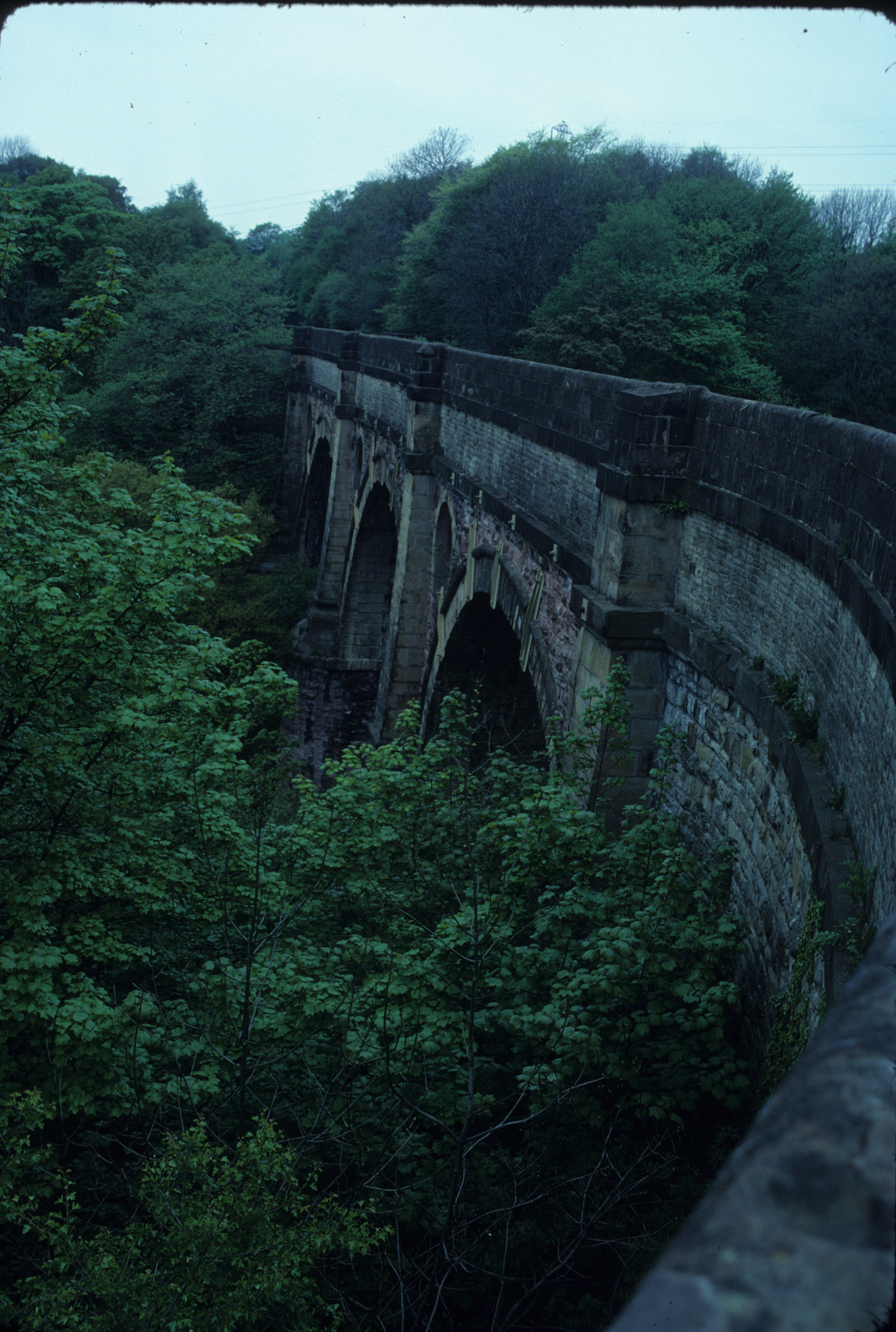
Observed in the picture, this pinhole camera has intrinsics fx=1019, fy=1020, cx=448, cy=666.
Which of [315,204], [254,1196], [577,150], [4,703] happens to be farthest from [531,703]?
[315,204]

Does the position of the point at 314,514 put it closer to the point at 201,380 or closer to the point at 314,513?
the point at 314,513

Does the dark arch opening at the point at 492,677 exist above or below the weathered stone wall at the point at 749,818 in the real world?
below

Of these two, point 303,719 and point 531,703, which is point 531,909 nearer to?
point 531,703

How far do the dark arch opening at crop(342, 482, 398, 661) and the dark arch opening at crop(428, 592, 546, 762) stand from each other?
911 centimetres

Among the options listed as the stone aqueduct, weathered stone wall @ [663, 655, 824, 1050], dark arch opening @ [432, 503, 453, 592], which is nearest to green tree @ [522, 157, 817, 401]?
dark arch opening @ [432, 503, 453, 592]

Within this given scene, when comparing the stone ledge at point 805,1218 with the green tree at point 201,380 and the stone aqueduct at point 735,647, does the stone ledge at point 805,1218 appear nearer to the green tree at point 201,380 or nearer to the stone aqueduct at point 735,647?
the stone aqueduct at point 735,647

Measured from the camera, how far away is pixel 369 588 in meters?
25.6

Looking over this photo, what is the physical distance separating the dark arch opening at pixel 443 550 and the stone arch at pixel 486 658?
83 centimetres

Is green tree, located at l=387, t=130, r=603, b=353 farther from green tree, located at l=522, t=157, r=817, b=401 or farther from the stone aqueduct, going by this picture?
the stone aqueduct

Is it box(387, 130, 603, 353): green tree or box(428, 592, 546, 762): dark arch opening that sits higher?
box(387, 130, 603, 353): green tree

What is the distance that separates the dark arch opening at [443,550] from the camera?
15.9 metres

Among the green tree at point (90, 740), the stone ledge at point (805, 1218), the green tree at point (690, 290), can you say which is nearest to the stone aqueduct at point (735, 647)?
the stone ledge at point (805, 1218)

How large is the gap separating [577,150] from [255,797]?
3618 cm

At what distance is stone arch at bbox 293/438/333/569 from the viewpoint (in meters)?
31.9
